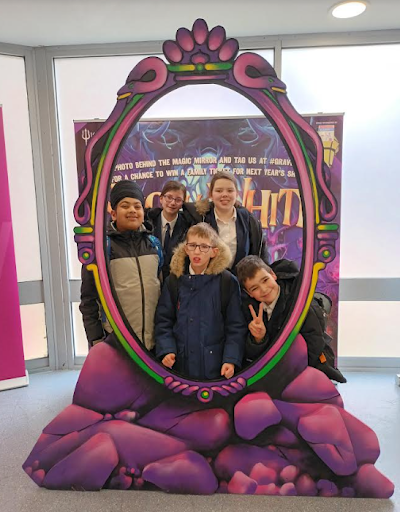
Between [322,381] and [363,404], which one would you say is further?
[363,404]

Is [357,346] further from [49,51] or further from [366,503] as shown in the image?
[49,51]

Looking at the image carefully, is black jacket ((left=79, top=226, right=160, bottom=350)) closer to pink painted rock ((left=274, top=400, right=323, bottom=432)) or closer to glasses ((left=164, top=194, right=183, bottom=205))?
glasses ((left=164, top=194, right=183, bottom=205))

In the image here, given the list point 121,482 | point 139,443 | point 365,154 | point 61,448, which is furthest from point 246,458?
point 365,154

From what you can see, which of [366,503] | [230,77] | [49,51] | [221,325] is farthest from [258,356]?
[49,51]

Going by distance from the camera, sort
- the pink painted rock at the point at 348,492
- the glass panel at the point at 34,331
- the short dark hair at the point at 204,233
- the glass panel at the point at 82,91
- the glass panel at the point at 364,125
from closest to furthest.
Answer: the short dark hair at the point at 204,233 < the pink painted rock at the point at 348,492 < the glass panel at the point at 364,125 < the glass panel at the point at 82,91 < the glass panel at the point at 34,331

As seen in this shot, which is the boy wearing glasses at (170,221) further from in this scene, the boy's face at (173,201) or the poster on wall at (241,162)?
the poster on wall at (241,162)

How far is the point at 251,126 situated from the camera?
115 inches

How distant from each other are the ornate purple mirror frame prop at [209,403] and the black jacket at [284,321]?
4 cm

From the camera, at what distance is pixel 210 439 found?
180 centimetres

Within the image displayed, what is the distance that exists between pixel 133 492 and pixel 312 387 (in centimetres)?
97

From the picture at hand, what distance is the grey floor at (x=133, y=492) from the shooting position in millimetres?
1770

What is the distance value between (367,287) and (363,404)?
94 cm

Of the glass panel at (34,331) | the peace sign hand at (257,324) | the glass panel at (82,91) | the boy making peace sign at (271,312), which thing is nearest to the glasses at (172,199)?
the boy making peace sign at (271,312)

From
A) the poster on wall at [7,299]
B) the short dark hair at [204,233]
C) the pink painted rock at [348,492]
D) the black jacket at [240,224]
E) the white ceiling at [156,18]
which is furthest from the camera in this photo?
the poster on wall at [7,299]
